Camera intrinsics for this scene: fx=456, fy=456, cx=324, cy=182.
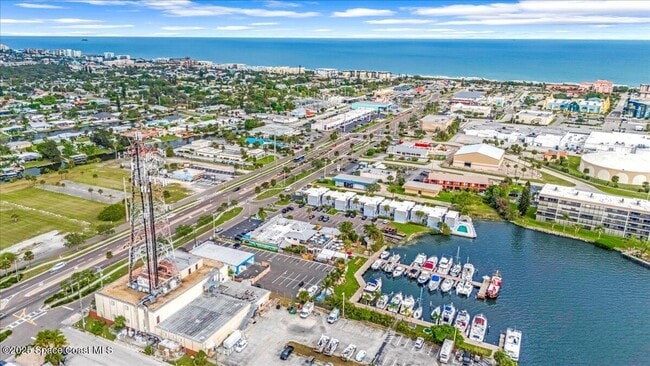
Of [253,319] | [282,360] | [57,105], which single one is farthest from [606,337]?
[57,105]

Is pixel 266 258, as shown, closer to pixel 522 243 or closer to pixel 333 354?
pixel 333 354

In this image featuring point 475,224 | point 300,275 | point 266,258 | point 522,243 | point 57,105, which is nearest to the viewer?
point 300,275

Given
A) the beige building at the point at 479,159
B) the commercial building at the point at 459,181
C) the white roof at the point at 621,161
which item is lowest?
the commercial building at the point at 459,181

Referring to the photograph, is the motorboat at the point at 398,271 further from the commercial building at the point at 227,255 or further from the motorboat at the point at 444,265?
the commercial building at the point at 227,255

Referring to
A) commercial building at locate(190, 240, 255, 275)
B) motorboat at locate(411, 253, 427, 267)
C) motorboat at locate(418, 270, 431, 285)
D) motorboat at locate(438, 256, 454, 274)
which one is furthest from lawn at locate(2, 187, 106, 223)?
motorboat at locate(438, 256, 454, 274)

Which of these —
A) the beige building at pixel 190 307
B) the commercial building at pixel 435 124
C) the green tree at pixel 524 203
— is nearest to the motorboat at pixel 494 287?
the green tree at pixel 524 203

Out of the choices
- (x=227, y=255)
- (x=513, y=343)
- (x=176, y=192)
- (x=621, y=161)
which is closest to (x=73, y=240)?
(x=227, y=255)

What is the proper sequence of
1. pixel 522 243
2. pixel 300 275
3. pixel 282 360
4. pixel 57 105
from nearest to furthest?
pixel 282 360
pixel 300 275
pixel 522 243
pixel 57 105
